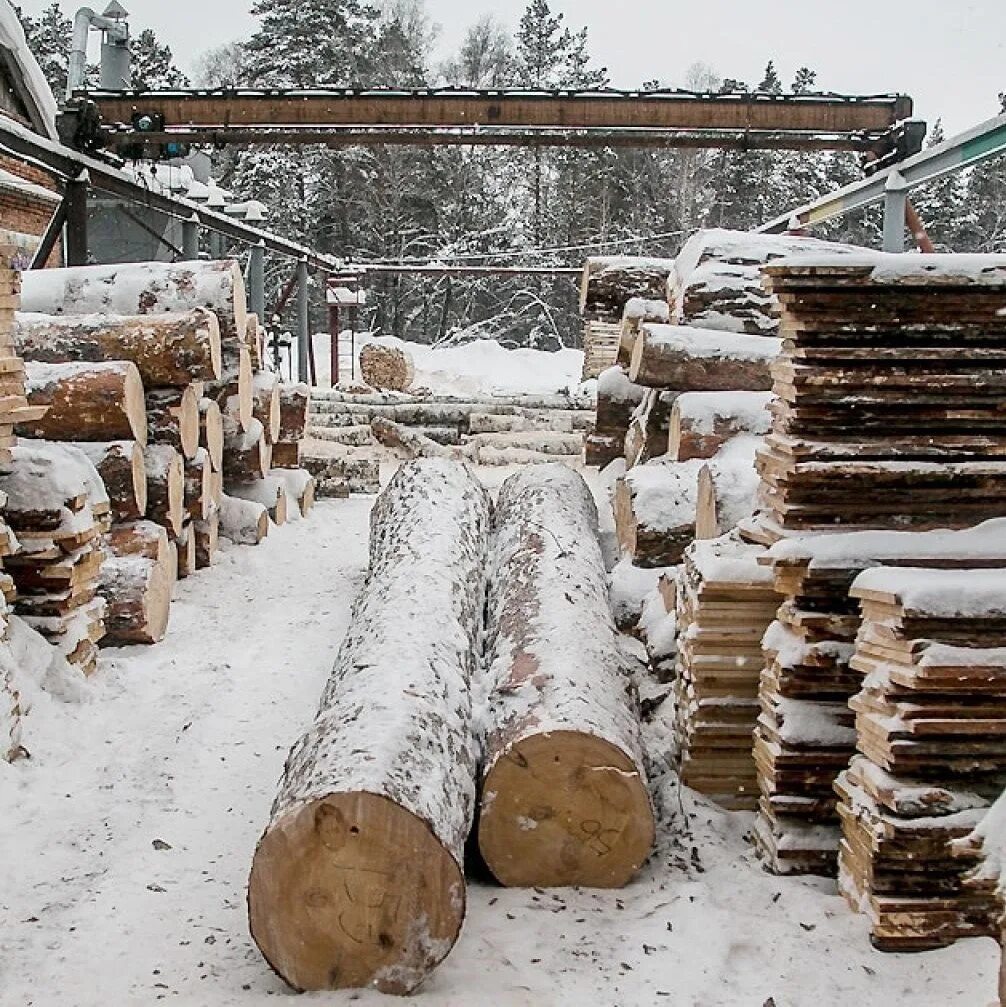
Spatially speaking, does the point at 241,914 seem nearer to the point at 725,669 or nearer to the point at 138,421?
the point at 725,669

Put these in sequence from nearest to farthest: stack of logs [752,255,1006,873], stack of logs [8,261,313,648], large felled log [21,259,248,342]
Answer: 1. stack of logs [752,255,1006,873]
2. stack of logs [8,261,313,648]
3. large felled log [21,259,248,342]

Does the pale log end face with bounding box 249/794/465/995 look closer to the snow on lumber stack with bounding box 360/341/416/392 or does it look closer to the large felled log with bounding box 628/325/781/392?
the large felled log with bounding box 628/325/781/392

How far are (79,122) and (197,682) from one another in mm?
7636

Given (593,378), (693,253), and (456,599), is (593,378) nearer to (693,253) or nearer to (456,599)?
(693,253)

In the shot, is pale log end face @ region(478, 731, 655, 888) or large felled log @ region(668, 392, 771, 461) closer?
pale log end face @ region(478, 731, 655, 888)

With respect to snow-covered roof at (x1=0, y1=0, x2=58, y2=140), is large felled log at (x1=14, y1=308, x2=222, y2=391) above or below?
below

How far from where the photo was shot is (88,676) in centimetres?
609

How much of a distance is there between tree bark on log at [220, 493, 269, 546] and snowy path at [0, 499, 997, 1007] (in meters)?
3.70

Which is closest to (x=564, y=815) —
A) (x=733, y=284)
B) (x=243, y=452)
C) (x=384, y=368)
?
(x=733, y=284)

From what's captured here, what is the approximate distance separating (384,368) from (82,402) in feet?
50.3

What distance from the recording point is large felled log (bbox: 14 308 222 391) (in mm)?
7680

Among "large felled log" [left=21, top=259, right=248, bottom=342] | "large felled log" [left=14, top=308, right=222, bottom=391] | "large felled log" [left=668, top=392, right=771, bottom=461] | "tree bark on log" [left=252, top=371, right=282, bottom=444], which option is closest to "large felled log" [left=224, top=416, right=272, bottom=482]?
"tree bark on log" [left=252, top=371, right=282, bottom=444]

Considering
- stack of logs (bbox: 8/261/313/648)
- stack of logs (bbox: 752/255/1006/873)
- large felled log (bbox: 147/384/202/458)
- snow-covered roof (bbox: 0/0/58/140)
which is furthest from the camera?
snow-covered roof (bbox: 0/0/58/140)

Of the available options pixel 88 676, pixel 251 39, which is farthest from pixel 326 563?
pixel 251 39
